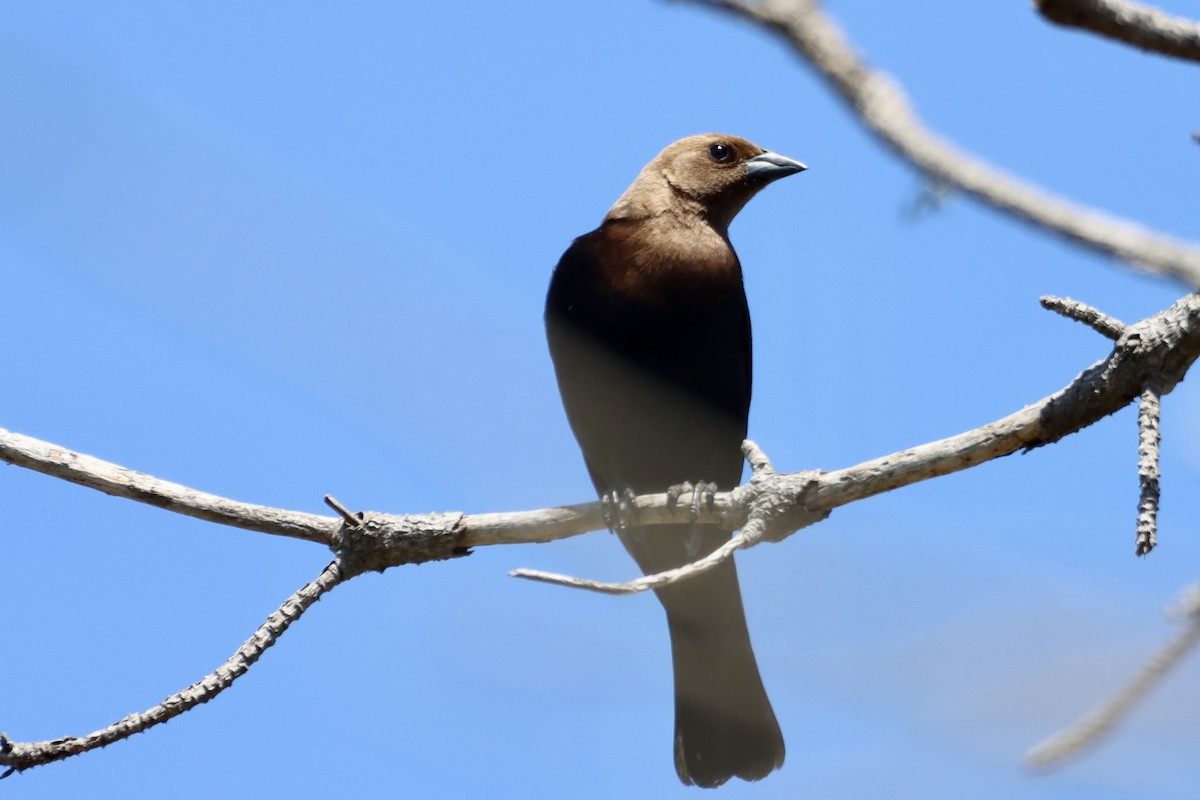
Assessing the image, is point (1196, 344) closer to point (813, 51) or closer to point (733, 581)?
point (813, 51)

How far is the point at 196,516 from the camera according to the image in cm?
311

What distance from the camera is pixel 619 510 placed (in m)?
3.80

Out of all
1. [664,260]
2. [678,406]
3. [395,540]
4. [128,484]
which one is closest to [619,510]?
[678,406]

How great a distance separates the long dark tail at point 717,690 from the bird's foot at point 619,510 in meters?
0.57

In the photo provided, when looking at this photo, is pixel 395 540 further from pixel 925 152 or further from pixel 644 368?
pixel 925 152

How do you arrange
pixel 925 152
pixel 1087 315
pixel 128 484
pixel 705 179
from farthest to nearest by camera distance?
pixel 705 179, pixel 128 484, pixel 1087 315, pixel 925 152

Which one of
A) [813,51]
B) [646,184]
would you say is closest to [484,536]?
[646,184]

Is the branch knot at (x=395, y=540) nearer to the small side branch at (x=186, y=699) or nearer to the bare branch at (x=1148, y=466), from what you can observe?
the small side branch at (x=186, y=699)

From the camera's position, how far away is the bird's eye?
5137 mm

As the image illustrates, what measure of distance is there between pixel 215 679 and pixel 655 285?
2055 millimetres

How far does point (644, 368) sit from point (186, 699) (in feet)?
6.59

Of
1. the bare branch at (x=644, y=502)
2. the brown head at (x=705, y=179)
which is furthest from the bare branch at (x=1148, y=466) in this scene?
the brown head at (x=705, y=179)

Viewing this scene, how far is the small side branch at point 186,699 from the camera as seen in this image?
2639 millimetres

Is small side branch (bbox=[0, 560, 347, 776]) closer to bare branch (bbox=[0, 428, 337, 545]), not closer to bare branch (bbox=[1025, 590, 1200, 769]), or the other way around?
bare branch (bbox=[0, 428, 337, 545])
